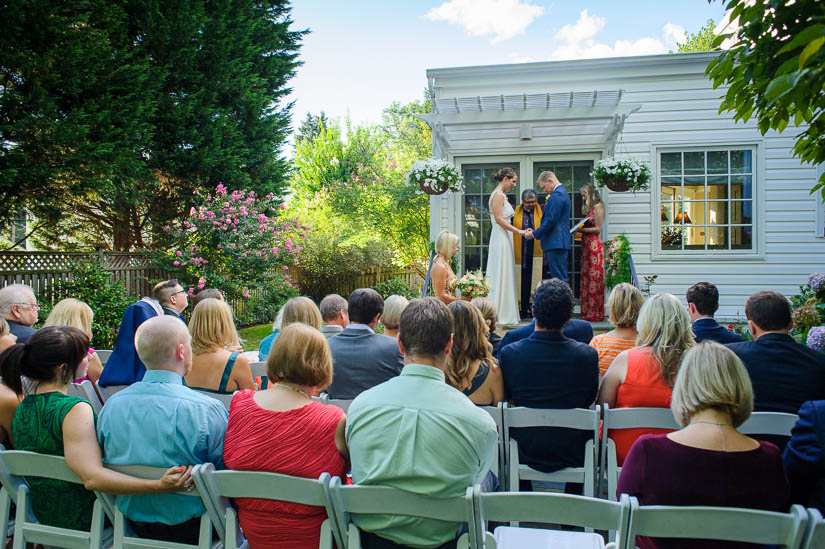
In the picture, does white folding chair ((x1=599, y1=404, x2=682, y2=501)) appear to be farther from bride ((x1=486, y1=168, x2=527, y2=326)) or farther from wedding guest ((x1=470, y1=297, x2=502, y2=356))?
bride ((x1=486, y1=168, x2=527, y2=326))

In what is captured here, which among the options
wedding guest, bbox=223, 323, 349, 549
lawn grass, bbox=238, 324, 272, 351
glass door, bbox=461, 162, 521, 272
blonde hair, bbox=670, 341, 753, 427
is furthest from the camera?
lawn grass, bbox=238, 324, 272, 351

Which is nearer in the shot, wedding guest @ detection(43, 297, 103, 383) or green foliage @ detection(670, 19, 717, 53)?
wedding guest @ detection(43, 297, 103, 383)

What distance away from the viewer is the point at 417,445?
5.79 feet

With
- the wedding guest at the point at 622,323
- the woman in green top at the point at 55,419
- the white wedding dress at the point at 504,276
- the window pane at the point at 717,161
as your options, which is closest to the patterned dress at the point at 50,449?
the woman in green top at the point at 55,419

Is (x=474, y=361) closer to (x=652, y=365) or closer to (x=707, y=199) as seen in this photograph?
(x=652, y=365)

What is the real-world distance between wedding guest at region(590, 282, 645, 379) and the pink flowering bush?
8.67m

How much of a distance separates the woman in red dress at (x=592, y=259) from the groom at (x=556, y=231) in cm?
83

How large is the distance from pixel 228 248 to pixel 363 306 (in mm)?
8146

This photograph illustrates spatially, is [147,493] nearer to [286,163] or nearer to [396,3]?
[286,163]

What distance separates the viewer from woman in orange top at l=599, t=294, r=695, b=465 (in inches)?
108

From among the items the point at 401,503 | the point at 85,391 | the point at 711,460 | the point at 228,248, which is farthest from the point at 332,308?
the point at 228,248

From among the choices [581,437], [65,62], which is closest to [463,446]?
[581,437]

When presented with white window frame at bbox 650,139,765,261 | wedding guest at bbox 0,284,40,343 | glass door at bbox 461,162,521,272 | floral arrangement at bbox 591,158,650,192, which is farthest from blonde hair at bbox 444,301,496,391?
white window frame at bbox 650,139,765,261

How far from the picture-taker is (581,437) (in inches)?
105
